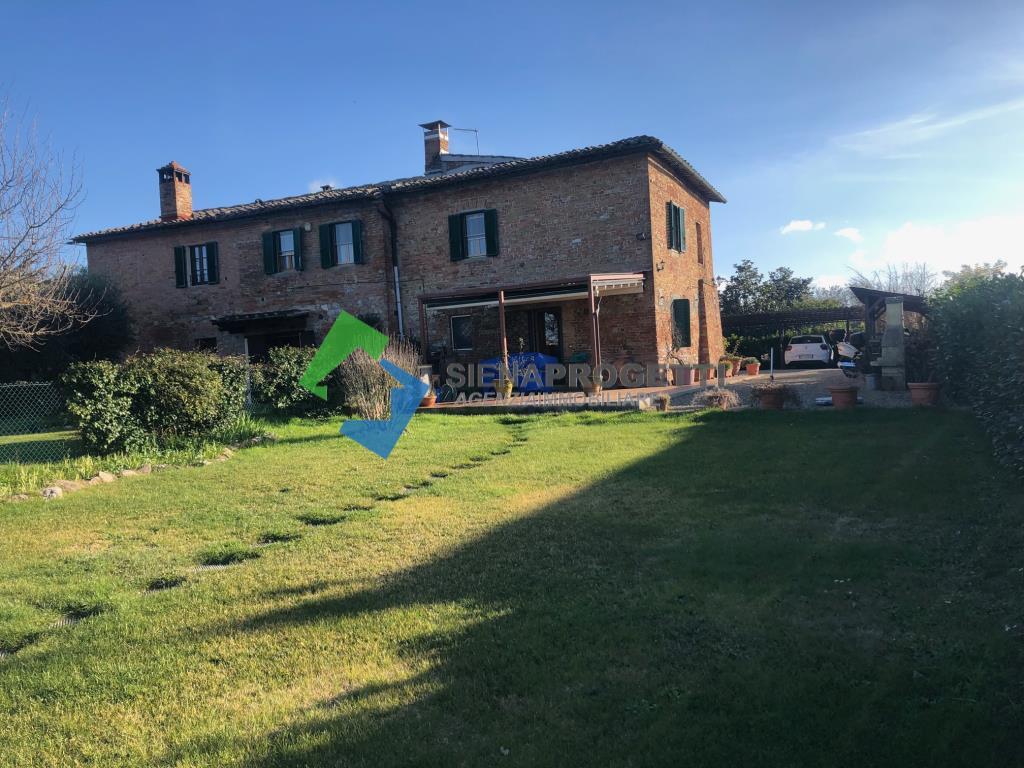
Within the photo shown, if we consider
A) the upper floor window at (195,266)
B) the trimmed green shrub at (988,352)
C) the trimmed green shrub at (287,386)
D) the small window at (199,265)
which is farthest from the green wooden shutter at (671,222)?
the small window at (199,265)

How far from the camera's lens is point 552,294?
16.3m

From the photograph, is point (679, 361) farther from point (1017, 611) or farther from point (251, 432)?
point (1017, 611)

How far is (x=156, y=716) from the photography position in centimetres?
301

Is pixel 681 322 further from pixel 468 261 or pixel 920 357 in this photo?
pixel 920 357

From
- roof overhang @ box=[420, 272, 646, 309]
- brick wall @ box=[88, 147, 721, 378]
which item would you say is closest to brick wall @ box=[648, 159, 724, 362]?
brick wall @ box=[88, 147, 721, 378]

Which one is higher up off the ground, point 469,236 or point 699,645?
point 469,236

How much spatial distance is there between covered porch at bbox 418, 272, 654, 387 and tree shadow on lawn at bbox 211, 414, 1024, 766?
10.7 meters

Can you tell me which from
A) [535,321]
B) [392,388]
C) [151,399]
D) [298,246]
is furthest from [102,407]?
[298,246]

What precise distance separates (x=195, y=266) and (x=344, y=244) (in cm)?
597

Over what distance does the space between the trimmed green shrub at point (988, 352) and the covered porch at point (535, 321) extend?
275 inches

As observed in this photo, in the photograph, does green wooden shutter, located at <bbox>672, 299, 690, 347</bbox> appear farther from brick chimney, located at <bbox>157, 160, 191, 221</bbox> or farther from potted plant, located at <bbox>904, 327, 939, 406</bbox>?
brick chimney, located at <bbox>157, 160, 191, 221</bbox>

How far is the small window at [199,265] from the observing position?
23.0 meters

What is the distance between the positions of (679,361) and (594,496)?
1262 centimetres

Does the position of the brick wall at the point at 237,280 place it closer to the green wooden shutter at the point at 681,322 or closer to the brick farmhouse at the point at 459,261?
the brick farmhouse at the point at 459,261
